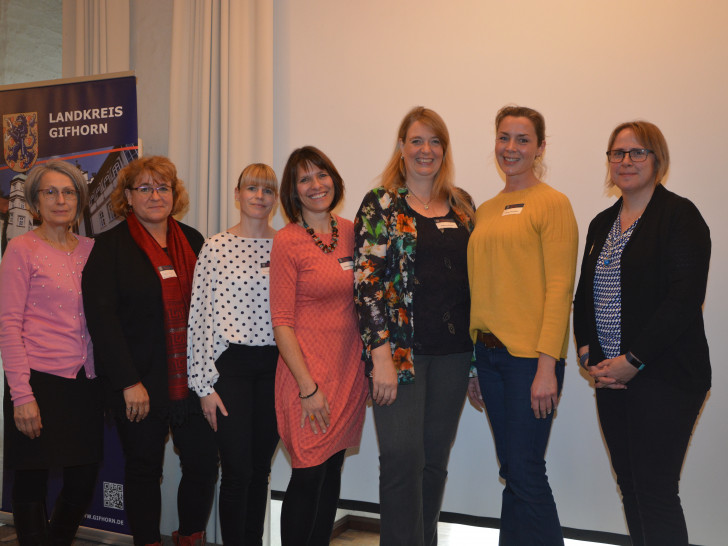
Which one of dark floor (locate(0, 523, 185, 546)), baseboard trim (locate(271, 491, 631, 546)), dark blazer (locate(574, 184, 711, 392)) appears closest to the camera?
dark blazer (locate(574, 184, 711, 392))

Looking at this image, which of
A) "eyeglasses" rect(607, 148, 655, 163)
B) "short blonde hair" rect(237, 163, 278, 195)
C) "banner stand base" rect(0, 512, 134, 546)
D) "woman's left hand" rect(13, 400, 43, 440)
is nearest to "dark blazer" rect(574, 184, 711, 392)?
"eyeglasses" rect(607, 148, 655, 163)

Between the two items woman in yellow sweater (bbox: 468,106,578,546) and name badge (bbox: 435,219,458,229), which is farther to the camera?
name badge (bbox: 435,219,458,229)

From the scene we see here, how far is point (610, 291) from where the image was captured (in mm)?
2127

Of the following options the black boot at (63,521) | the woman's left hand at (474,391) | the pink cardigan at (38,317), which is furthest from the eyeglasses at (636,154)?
the black boot at (63,521)

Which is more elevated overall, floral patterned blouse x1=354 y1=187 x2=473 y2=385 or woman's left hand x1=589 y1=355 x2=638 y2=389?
floral patterned blouse x1=354 y1=187 x2=473 y2=385

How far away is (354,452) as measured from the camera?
3365 mm

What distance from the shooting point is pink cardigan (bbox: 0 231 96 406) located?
247 centimetres

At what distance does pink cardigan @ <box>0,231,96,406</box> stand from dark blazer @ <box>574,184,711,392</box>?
2.21 m

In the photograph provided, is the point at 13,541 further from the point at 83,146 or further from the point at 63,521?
the point at 83,146

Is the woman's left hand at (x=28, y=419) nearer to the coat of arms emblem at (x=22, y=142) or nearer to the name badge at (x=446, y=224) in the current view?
the coat of arms emblem at (x=22, y=142)

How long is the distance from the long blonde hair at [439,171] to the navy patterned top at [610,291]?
0.52 m

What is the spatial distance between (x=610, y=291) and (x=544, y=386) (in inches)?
16.5

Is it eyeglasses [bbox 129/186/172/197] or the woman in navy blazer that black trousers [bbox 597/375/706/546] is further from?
eyeglasses [bbox 129/186/172/197]

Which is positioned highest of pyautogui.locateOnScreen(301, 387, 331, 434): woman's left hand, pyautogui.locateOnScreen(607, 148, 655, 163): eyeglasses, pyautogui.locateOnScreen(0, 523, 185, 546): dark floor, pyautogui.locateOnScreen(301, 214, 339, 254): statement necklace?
pyautogui.locateOnScreen(607, 148, 655, 163): eyeglasses
